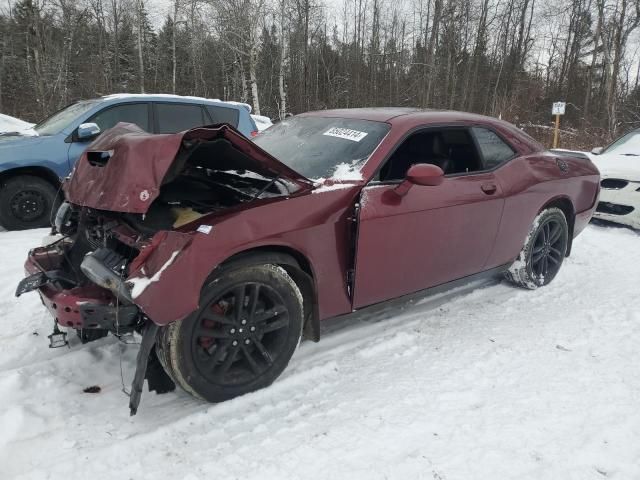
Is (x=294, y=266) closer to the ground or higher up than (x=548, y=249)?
higher up

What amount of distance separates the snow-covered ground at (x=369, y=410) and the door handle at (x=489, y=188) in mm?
1026

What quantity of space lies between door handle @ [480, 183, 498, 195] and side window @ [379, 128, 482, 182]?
0.54 feet

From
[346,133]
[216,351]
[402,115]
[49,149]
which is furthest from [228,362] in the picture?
[49,149]

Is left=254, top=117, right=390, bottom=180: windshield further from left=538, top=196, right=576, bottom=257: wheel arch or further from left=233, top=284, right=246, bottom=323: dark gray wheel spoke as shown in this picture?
left=538, top=196, right=576, bottom=257: wheel arch

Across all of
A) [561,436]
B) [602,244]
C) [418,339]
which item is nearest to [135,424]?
[418,339]

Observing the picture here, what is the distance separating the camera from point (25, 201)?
19.7 ft

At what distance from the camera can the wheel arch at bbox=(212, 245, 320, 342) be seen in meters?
2.51

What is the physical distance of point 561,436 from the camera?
2.43 metres

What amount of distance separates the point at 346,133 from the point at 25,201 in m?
4.67

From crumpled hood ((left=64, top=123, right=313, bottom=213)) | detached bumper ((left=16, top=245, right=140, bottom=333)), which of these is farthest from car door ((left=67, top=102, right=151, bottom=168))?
detached bumper ((left=16, top=245, right=140, bottom=333))

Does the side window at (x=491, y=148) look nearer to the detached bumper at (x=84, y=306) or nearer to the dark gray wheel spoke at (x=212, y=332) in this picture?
the dark gray wheel spoke at (x=212, y=332)

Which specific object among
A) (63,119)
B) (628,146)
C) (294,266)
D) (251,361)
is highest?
(63,119)

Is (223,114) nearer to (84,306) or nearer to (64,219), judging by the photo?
(64,219)

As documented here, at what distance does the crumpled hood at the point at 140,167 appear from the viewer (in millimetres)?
2369
